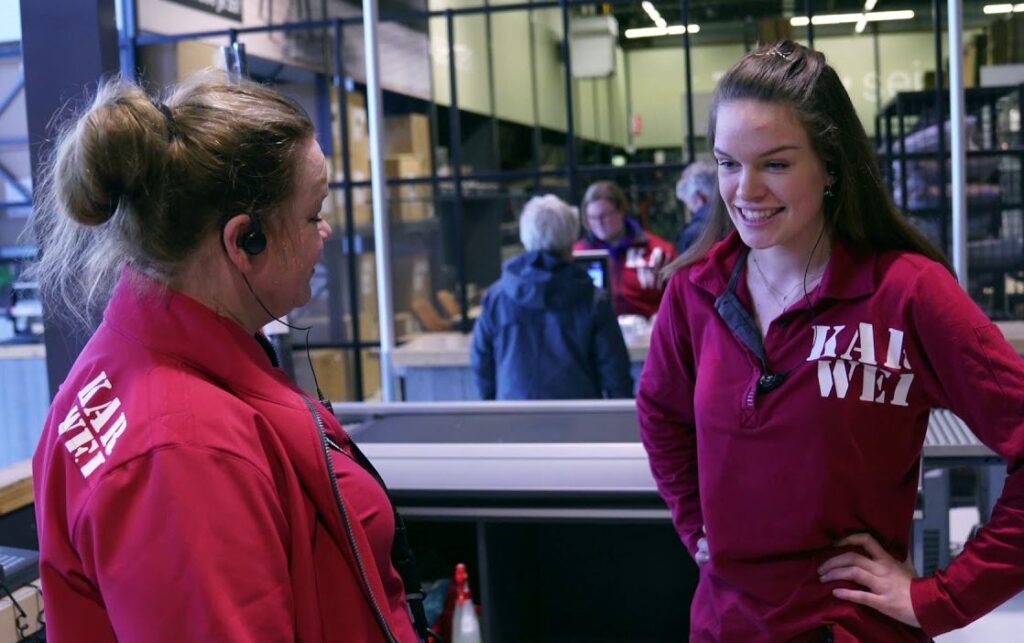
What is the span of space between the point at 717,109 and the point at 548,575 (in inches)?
53.2

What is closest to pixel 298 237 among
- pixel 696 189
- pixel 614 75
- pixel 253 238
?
pixel 253 238

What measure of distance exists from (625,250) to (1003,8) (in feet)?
18.4

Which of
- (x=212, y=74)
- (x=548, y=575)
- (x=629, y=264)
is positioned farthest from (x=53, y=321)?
(x=629, y=264)

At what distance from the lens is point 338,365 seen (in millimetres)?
7441

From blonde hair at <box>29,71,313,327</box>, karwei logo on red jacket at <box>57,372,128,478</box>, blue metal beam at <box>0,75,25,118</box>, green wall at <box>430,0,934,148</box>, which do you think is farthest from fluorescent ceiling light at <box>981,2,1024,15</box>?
karwei logo on red jacket at <box>57,372,128,478</box>

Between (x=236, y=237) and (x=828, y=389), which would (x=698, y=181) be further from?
(x=236, y=237)

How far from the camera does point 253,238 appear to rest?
42.5 inches

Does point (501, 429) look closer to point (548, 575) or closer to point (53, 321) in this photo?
point (548, 575)

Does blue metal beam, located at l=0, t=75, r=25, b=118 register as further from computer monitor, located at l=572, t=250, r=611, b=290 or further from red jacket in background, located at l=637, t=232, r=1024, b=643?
red jacket in background, located at l=637, t=232, r=1024, b=643

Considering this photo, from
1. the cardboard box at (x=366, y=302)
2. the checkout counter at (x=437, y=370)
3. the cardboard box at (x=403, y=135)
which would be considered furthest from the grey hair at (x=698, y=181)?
the cardboard box at (x=403, y=135)

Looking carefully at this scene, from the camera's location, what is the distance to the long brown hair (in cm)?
140

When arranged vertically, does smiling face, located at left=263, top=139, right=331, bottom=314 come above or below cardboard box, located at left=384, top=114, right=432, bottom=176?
below

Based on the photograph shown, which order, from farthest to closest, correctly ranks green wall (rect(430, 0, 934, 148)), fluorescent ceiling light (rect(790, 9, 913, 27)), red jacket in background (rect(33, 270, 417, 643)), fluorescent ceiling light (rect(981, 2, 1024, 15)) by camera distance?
fluorescent ceiling light (rect(790, 9, 913, 27))
green wall (rect(430, 0, 934, 148))
fluorescent ceiling light (rect(981, 2, 1024, 15))
red jacket in background (rect(33, 270, 417, 643))

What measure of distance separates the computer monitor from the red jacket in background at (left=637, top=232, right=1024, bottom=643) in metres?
3.90
